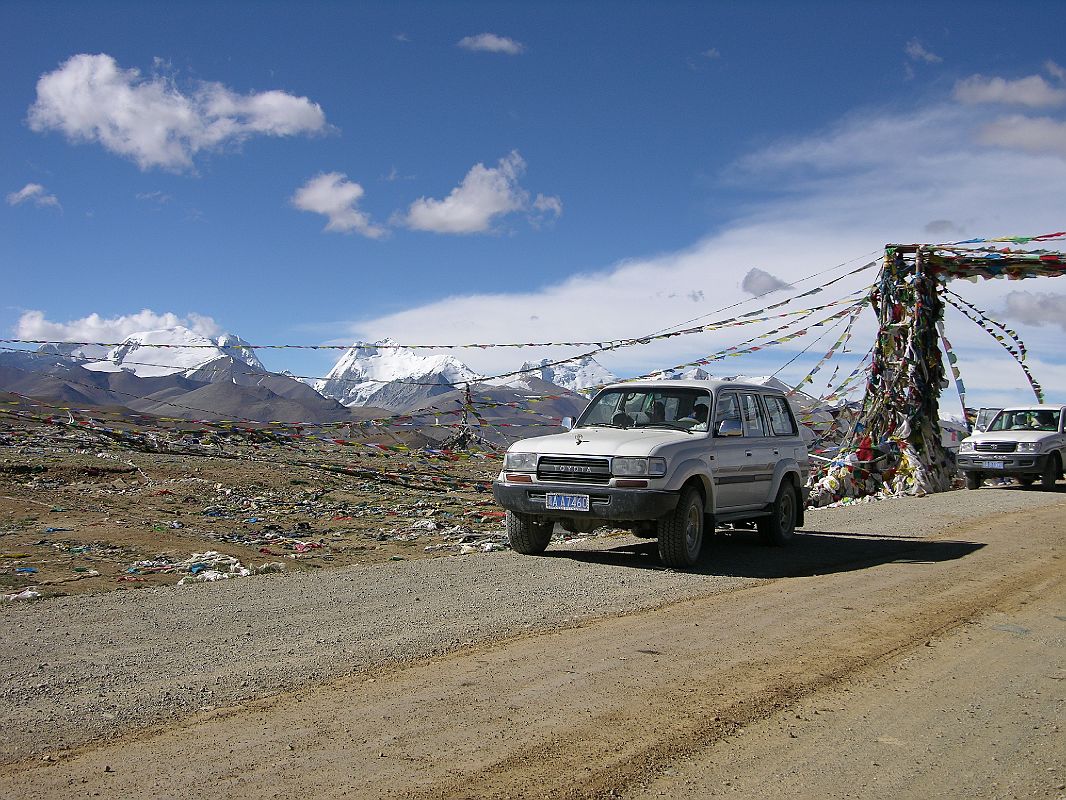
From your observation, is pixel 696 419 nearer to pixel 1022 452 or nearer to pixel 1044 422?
pixel 1022 452

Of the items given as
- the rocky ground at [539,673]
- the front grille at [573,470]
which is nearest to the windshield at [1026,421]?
the rocky ground at [539,673]

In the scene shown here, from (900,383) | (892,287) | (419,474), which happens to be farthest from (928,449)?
(419,474)

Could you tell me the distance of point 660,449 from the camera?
963 cm

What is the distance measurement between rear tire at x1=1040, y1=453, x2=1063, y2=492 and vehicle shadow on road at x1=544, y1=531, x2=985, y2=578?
1068 centimetres

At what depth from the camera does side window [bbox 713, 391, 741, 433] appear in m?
10.7

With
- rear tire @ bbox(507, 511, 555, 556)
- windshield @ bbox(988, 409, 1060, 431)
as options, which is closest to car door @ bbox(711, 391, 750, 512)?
rear tire @ bbox(507, 511, 555, 556)

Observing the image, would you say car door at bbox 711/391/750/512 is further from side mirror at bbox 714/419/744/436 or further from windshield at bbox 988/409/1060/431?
windshield at bbox 988/409/1060/431

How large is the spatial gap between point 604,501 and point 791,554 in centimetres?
294

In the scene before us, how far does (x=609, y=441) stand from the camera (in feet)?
32.7

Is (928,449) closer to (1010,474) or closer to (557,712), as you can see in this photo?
(1010,474)

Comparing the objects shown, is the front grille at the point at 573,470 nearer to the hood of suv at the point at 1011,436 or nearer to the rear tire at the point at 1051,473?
the hood of suv at the point at 1011,436

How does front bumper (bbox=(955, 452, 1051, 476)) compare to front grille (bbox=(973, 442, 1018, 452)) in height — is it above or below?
below

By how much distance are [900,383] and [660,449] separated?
12587mm

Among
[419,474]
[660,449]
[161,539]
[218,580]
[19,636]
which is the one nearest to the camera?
[19,636]
